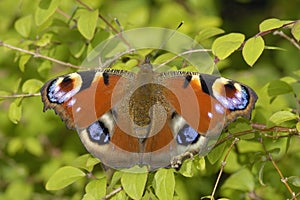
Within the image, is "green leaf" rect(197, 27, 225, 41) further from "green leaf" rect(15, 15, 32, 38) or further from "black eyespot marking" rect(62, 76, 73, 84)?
"green leaf" rect(15, 15, 32, 38)

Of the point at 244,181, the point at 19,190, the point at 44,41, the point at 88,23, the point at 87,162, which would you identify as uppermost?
the point at 88,23

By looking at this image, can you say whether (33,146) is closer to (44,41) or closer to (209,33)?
(44,41)

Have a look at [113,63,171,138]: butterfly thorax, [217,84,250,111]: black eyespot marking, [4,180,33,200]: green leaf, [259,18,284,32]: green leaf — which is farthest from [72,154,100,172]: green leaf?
[4,180,33,200]: green leaf

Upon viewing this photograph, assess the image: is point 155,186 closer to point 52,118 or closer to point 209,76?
point 209,76

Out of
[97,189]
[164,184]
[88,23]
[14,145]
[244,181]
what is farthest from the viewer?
[14,145]

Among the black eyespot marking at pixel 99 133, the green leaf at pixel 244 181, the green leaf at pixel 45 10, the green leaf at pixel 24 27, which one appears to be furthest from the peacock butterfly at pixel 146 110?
the green leaf at pixel 24 27

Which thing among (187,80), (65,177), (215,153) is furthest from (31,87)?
(215,153)

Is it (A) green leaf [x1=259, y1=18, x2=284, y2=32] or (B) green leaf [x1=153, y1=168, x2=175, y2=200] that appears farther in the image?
(A) green leaf [x1=259, y1=18, x2=284, y2=32]
